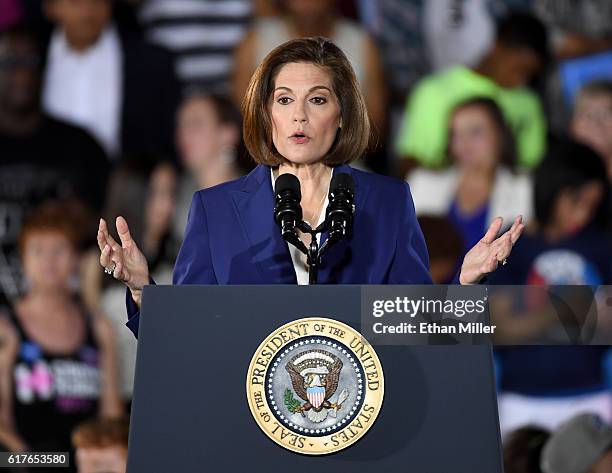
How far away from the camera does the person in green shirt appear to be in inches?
229

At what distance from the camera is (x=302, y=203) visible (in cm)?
269

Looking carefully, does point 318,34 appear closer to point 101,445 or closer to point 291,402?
point 101,445

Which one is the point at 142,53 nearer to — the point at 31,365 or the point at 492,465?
the point at 31,365

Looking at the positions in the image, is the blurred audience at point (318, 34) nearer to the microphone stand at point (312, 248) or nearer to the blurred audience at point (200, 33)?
the blurred audience at point (200, 33)

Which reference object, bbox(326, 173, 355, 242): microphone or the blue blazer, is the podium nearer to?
bbox(326, 173, 355, 242): microphone

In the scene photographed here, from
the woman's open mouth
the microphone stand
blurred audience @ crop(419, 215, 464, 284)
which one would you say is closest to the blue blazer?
the woman's open mouth

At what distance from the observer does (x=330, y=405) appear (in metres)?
2.10

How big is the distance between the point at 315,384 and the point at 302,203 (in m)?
0.69

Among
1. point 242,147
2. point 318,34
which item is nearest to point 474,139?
point 318,34

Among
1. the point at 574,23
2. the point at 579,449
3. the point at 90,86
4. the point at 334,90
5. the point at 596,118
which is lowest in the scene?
the point at 579,449

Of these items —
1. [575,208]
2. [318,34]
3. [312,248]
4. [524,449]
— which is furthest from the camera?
[575,208]

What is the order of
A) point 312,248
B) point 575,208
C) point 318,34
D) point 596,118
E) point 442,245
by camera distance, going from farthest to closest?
point 596,118
point 575,208
point 318,34
point 442,245
point 312,248

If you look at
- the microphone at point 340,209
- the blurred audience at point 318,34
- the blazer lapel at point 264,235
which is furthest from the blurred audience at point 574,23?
the microphone at point 340,209

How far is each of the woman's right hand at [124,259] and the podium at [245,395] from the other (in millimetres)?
276
